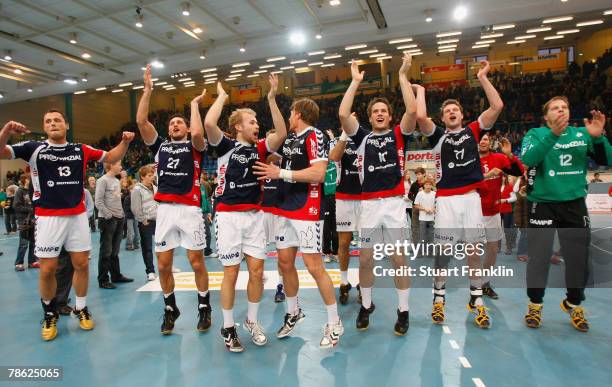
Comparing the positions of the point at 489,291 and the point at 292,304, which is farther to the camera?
the point at 489,291

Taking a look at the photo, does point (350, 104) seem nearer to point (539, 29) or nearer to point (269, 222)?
point (269, 222)

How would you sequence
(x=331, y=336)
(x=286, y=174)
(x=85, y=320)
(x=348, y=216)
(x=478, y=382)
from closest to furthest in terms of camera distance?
(x=478, y=382)
(x=286, y=174)
(x=331, y=336)
(x=85, y=320)
(x=348, y=216)

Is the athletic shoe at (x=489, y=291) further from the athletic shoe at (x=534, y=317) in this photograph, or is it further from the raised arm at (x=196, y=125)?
the raised arm at (x=196, y=125)

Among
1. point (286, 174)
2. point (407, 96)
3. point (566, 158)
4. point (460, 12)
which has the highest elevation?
point (460, 12)

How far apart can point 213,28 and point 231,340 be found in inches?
592

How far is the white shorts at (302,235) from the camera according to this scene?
3.37 meters

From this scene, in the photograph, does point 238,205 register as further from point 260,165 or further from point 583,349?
point 583,349

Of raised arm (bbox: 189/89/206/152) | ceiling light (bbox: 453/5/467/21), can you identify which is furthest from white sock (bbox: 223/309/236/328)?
ceiling light (bbox: 453/5/467/21)

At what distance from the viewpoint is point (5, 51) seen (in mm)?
16797

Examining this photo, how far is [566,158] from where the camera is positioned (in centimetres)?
370

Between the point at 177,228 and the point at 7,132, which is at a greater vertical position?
the point at 7,132

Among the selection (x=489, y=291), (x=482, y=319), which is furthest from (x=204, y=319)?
(x=489, y=291)

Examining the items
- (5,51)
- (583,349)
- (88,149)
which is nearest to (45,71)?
(5,51)

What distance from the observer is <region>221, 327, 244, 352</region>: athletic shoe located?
3354mm
